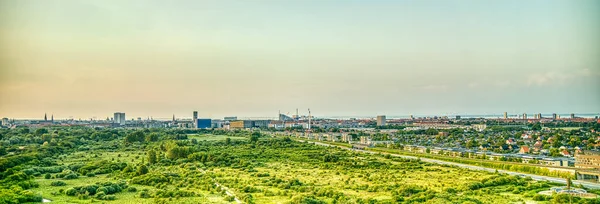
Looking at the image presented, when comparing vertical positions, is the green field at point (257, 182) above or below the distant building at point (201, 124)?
below

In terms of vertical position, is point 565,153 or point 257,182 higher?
point 565,153

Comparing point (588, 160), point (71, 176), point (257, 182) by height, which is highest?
point (588, 160)

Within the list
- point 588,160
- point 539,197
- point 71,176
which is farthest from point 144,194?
point 588,160

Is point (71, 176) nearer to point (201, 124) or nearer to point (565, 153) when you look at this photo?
point (565, 153)

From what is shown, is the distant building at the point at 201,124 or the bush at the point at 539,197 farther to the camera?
the distant building at the point at 201,124

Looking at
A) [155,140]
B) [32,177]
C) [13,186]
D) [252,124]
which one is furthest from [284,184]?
[252,124]

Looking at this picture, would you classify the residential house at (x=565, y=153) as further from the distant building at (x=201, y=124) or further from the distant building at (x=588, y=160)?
the distant building at (x=201, y=124)

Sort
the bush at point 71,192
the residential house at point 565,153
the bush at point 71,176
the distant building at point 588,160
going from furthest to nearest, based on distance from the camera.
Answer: the residential house at point 565,153 → the distant building at point 588,160 → the bush at point 71,176 → the bush at point 71,192

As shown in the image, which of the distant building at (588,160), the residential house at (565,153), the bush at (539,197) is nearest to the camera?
the bush at (539,197)

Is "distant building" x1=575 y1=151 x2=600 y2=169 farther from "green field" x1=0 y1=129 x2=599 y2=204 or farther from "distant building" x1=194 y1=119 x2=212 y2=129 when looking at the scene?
"distant building" x1=194 y1=119 x2=212 y2=129

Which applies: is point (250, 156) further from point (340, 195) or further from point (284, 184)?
point (340, 195)

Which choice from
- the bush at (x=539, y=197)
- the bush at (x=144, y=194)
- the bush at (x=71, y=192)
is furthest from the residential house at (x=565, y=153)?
the bush at (x=71, y=192)

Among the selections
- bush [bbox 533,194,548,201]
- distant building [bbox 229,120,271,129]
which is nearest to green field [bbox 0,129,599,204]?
bush [bbox 533,194,548,201]
